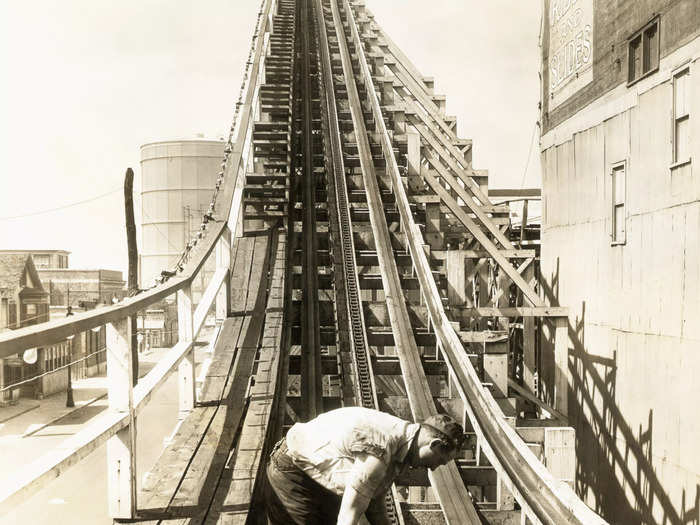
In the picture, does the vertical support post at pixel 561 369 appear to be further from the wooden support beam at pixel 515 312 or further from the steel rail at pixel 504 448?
the steel rail at pixel 504 448

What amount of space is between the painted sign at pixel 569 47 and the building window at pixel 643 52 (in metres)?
1.33

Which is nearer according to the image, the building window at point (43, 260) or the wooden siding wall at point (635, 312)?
the wooden siding wall at point (635, 312)

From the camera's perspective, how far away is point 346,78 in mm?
11898

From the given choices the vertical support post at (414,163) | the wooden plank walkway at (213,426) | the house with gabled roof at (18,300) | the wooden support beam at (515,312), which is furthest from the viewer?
the house with gabled roof at (18,300)

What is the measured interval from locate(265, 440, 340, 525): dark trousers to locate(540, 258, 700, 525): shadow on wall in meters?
5.14

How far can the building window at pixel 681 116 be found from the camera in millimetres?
6676

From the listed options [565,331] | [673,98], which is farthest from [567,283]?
[673,98]

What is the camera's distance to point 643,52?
7.69 meters

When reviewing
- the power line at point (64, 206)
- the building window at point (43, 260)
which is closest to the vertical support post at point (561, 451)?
the power line at point (64, 206)

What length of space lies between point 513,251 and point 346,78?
17.4ft

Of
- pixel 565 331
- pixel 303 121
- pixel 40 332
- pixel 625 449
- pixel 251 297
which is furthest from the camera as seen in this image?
pixel 303 121

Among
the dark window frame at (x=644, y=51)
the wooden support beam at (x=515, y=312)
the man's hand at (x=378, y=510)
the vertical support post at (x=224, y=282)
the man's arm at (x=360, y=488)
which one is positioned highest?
the dark window frame at (x=644, y=51)

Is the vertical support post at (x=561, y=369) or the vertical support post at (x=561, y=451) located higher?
the vertical support post at (x=561, y=451)

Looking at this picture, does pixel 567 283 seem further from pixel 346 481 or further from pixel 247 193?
pixel 346 481
